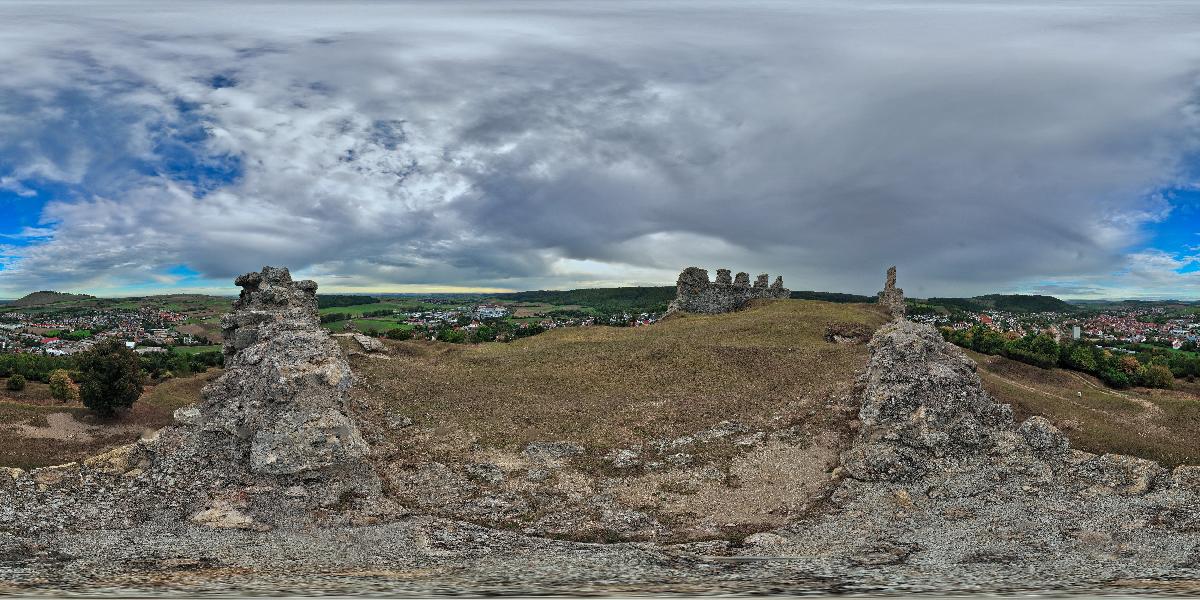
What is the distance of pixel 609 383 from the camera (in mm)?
35656

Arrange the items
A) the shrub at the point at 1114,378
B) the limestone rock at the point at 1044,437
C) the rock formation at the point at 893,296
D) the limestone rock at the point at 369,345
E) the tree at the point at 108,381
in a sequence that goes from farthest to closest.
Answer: the rock formation at the point at 893,296, the shrub at the point at 1114,378, the tree at the point at 108,381, the limestone rock at the point at 369,345, the limestone rock at the point at 1044,437

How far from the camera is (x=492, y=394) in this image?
112 ft

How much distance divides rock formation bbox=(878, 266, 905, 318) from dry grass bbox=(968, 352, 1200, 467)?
28.1 meters

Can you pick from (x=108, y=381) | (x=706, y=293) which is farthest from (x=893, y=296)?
(x=108, y=381)

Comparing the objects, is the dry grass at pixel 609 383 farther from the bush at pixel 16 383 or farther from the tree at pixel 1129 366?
the bush at pixel 16 383

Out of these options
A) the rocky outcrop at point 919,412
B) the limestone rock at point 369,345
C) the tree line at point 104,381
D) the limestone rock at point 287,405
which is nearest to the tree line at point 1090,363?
the rocky outcrop at point 919,412

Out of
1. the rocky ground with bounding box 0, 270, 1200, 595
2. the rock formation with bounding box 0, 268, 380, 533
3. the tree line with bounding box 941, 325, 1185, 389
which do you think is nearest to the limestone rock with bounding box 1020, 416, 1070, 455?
the rocky ground with bounding box 0, 270, 1200, 595

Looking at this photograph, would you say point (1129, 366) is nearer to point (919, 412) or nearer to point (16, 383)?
point (919, 412)

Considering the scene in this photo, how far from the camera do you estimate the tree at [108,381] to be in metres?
47.3

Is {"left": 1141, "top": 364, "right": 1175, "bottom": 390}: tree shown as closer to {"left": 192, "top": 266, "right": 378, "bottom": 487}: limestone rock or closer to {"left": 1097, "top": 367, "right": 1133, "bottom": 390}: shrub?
{"left": 1097, "top": 367, "right": 1133, "bottom": 390}: shrub

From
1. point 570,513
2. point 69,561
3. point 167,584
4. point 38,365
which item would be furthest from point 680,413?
point 38,365

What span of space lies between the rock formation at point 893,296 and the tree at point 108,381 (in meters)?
73.1

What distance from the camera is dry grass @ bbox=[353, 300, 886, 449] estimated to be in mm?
30078

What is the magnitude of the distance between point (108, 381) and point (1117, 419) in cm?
6832
